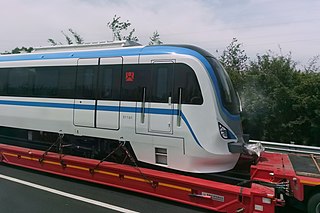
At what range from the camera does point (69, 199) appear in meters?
6.46

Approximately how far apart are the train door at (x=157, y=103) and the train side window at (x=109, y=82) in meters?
0.72

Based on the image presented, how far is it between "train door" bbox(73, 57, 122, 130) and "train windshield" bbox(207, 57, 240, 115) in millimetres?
2162

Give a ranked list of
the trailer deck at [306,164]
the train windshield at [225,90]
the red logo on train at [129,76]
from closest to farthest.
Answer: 1. the trailer deck at [306,164]
2. the train windshield at [225,90]
3. the red logo on train at [129,76]

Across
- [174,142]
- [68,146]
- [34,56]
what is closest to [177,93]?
[174,142]

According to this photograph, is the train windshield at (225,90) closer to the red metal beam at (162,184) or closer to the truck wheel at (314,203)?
the red metal beam at (162,184)

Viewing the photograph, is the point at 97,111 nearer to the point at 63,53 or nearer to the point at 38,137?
the point at 63,53

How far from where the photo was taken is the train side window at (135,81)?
6.98 meters

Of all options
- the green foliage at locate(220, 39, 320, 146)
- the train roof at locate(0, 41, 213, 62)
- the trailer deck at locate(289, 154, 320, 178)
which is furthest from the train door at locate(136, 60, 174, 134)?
the green foliage at locate(220, 39, 320, 146)

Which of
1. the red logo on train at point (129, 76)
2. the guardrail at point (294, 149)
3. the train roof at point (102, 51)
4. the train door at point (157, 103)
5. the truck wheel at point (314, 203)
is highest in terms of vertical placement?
the train roof at point (102, 51)

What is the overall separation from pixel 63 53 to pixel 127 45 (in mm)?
1867

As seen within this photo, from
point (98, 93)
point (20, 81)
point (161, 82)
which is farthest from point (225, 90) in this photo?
point (20, 81)

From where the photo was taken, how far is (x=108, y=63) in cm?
758

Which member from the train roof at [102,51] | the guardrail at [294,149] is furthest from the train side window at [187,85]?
the guardrail at [294,149]

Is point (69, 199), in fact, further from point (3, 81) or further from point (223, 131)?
point (3, 81)
